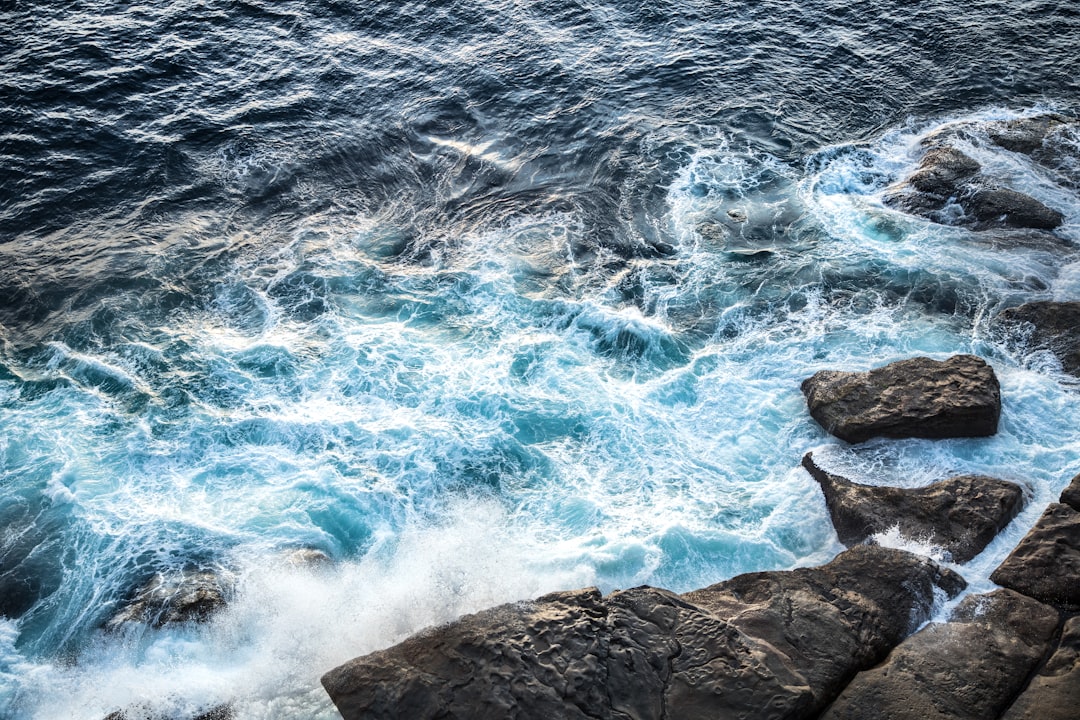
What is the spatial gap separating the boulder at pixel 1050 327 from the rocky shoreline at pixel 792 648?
426 cm

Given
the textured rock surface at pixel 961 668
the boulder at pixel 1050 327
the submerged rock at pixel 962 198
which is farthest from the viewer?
the submerged rock at pixel 962 198

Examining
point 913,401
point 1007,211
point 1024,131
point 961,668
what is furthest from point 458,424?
point 1024,131

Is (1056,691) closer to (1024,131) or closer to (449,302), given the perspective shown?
(449,302)

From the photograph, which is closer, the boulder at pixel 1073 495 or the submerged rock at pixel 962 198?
the boulder at pixel 1073 495

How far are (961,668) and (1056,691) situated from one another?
1120 millimetres

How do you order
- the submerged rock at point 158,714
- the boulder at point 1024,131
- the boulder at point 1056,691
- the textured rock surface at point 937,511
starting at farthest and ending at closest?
the boulder at point 1024,131
the textured rock surface at point 937,511
the submerged rock at point 158,714
the boulder at point 1056,691

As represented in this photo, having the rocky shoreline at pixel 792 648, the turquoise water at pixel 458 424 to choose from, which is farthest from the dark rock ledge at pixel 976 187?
the rocky shoreline at pixel 792 648

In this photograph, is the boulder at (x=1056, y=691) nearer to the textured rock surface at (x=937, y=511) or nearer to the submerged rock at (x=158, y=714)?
the textured rock surface at (x=937, y=511)

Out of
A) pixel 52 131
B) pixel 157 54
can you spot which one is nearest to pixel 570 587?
pixel 52 131

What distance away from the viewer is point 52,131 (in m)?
23.7

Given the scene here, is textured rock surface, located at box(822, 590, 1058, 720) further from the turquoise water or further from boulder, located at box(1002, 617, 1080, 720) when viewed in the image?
the turquoise water

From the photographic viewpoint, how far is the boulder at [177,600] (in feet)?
42.9

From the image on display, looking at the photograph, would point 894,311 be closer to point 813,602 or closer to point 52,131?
point 813,602

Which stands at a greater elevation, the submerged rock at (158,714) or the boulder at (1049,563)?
the boulder at (1049,563)
